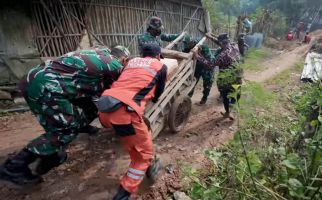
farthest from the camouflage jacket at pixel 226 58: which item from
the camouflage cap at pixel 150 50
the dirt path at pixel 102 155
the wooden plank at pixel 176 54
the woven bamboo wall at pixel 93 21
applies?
the woven bamboo wall at pixel 93 21

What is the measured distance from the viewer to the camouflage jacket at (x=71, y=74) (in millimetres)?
3033

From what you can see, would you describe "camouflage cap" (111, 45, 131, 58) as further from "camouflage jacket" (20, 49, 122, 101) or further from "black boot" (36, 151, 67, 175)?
"black boot" (36, 151, 67, 175)

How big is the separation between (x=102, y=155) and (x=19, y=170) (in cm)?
120

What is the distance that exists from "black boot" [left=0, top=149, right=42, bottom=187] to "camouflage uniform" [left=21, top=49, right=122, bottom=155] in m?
0.16

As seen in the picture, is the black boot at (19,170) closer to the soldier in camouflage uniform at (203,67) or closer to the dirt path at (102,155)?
the dirt path at (102,155)

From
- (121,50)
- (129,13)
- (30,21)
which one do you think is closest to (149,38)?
(121,50)

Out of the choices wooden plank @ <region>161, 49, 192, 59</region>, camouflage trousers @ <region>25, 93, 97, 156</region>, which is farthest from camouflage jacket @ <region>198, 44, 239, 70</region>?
camouflage trousers @ <region>25, 93, 97, 156</region>

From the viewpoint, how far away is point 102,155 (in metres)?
4.16

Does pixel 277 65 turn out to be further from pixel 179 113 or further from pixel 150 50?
pixel 150 50

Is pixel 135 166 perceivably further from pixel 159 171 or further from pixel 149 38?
pixel 149 38

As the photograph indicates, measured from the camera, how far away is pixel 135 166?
2936 mm

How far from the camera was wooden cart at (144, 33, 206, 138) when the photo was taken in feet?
13.0

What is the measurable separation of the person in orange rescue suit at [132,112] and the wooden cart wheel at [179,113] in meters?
1.39

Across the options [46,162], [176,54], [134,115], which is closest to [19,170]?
[46,162]
